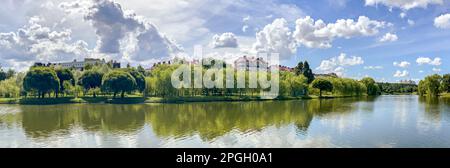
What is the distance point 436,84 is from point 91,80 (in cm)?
7247

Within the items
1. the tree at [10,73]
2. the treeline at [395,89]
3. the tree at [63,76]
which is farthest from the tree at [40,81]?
the treeline at [395,89]

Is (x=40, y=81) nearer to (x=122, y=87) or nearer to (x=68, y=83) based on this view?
(x=68, y=83)

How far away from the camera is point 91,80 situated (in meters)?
62.2

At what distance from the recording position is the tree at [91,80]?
62156 millimetres

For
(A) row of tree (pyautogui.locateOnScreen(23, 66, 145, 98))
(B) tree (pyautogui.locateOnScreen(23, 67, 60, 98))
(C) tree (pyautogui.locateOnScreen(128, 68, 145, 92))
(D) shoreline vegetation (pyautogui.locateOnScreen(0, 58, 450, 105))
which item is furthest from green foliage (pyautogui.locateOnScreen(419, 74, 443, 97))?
(B) tree (pyautogui.locateOnScreen(23, 67, 60, 98))

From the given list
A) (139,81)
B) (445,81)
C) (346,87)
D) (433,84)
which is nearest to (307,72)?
(346,87)

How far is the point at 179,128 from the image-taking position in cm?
2358

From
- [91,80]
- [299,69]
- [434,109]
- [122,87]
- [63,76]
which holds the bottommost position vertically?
[434,109]

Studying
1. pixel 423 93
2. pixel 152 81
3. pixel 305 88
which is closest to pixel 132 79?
pixel 152 81

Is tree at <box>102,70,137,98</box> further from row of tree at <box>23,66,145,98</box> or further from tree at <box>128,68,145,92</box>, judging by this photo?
tree at <box>128,68,145,92</box>

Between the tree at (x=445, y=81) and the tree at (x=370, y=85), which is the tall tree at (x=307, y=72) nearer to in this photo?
Result: the tree at (x=370, y=85)
